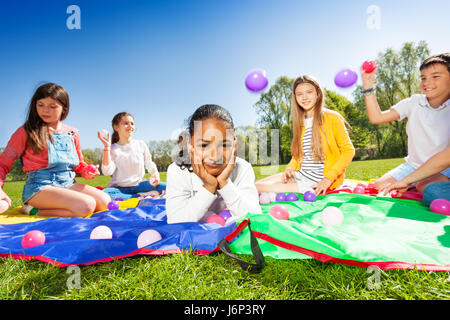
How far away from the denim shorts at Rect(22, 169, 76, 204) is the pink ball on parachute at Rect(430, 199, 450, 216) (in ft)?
14.1

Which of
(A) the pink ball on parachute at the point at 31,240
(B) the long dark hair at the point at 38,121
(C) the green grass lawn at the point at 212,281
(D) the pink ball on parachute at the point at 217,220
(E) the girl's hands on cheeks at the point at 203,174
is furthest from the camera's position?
(B) the long dark hair at the point at 38,121

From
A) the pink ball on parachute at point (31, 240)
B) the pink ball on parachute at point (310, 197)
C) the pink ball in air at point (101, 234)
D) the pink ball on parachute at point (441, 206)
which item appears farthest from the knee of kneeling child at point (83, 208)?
the pink ball on parachute at point (441, 206)

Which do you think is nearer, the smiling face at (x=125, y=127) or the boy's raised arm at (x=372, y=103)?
the boy's raised arm at (x=372, y=103)

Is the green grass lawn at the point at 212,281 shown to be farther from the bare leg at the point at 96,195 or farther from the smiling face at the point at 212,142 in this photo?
the bare leg at the point at 96,195

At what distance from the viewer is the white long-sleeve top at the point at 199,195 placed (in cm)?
228

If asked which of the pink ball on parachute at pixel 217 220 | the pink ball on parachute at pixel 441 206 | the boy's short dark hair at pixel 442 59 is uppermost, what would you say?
the boy's short dark hair at pixel 442 59

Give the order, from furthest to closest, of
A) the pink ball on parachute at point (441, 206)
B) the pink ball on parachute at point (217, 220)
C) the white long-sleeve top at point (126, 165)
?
the white long-sleeve top at point (126, 165) < the pink ball on parachute at point (441, 206) < the pink ball on parachute at point (217, 220)

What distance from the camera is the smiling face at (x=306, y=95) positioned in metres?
3.90

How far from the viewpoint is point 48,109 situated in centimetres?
345

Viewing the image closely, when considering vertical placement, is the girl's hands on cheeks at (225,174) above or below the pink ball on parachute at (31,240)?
above

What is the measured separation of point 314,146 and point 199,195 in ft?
7.79

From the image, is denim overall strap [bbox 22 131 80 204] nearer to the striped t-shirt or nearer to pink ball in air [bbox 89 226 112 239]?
pink ball in air [bbox 89 226 112 239]

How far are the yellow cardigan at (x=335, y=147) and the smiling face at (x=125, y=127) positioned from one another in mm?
3329

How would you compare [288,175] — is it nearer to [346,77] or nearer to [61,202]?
[346,77]
